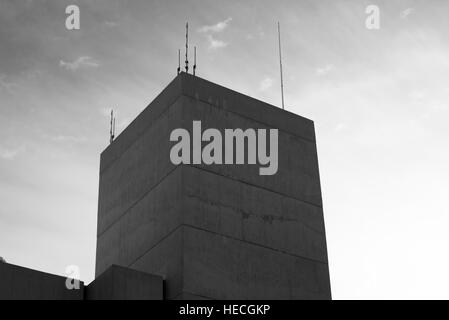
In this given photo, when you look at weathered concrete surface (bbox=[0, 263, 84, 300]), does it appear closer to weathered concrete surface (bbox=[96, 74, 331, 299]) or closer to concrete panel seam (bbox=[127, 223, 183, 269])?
concrete panel seam (bbox=[127, 223, 183, 269])

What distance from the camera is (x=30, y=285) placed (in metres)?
24.6

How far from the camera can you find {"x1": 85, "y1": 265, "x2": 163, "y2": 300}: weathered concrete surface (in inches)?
965

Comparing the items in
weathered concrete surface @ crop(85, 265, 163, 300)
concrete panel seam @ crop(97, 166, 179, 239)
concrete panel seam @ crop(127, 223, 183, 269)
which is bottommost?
weathered concrete surface @ crop(85, 265, 163, 300)

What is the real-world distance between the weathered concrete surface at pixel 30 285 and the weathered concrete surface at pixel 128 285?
121 centimetres

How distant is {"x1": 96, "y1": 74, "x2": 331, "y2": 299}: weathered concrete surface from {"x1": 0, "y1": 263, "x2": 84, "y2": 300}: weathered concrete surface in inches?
122

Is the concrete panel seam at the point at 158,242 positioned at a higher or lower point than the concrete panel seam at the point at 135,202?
lower

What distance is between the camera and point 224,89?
29.8 meters

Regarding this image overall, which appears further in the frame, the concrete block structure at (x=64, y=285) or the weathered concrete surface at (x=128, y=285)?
the weathered concrete surface at (x=128, y=285)

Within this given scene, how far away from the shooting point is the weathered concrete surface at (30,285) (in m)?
24.1

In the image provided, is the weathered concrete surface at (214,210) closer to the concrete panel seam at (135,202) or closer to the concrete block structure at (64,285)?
the concrete panel seam at (135,202)

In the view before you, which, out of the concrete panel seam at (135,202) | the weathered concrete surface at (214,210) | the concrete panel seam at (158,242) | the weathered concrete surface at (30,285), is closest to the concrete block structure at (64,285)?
the weathered concrete surface at (30,285)

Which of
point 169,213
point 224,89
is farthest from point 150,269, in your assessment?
point 224,89

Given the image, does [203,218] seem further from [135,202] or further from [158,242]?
[135,202]

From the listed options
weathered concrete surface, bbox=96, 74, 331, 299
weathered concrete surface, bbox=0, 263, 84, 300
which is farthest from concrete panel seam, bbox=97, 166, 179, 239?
weathered concrete surface, bbox=0, 263, 84, 300
